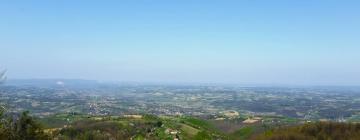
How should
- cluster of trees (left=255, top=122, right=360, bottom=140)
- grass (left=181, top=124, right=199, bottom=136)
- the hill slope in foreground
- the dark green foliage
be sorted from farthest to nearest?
grass (left=181, top=124, right=199, bottom=136) → cluster of trees (left=255, top=122, right=360, bottom=140) → the dark green foliage → the hill slope in foreground

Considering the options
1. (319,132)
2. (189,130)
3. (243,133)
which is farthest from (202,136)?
(319,132)

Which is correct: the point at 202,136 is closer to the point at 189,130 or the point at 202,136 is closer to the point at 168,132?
the point at 168,132

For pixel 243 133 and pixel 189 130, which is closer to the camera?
pixel 189 130

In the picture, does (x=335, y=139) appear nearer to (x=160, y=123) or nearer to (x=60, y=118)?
(x=160, y=123)

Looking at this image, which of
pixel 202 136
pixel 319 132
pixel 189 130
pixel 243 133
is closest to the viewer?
pixel 202 136

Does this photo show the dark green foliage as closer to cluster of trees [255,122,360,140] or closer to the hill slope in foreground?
the hill slope in foreground

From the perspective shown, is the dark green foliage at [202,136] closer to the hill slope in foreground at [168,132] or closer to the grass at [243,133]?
the hill slope in foreground at [168,132]

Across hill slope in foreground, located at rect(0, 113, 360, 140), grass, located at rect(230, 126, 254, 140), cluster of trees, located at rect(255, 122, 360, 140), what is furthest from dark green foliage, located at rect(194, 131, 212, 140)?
grass, located at rect(230, 126, 254, 140)

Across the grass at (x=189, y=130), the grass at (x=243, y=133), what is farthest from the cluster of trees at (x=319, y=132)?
the grass at (x=189, y=130)
